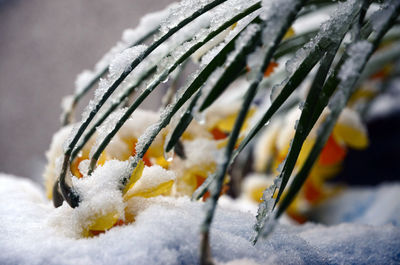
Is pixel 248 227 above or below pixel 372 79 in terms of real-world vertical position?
above

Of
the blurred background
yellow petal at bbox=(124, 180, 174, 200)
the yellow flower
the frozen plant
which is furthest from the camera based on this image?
the blurred background

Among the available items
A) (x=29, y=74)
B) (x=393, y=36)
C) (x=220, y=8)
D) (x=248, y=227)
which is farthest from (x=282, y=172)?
(x=29, y=74)

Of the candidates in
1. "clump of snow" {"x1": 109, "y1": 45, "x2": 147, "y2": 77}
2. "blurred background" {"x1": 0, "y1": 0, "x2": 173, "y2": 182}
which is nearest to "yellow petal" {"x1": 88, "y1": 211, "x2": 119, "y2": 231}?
"clump of snow" {"x1": 109, "y1": 45, "x2": 147, "y2": 77}

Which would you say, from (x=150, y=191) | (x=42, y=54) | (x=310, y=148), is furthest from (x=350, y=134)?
(x=42, y=54)

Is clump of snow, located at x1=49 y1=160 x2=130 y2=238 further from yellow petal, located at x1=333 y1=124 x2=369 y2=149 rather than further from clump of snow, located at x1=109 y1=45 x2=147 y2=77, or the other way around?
yellow petal, located at x1=333 y1=124 x2=369 y2=149

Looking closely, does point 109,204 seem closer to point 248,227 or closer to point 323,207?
point 248,227

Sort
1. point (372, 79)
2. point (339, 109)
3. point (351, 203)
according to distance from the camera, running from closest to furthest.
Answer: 1. point (339, 109)
2. point (351, 203)
3. point (372, 79)
